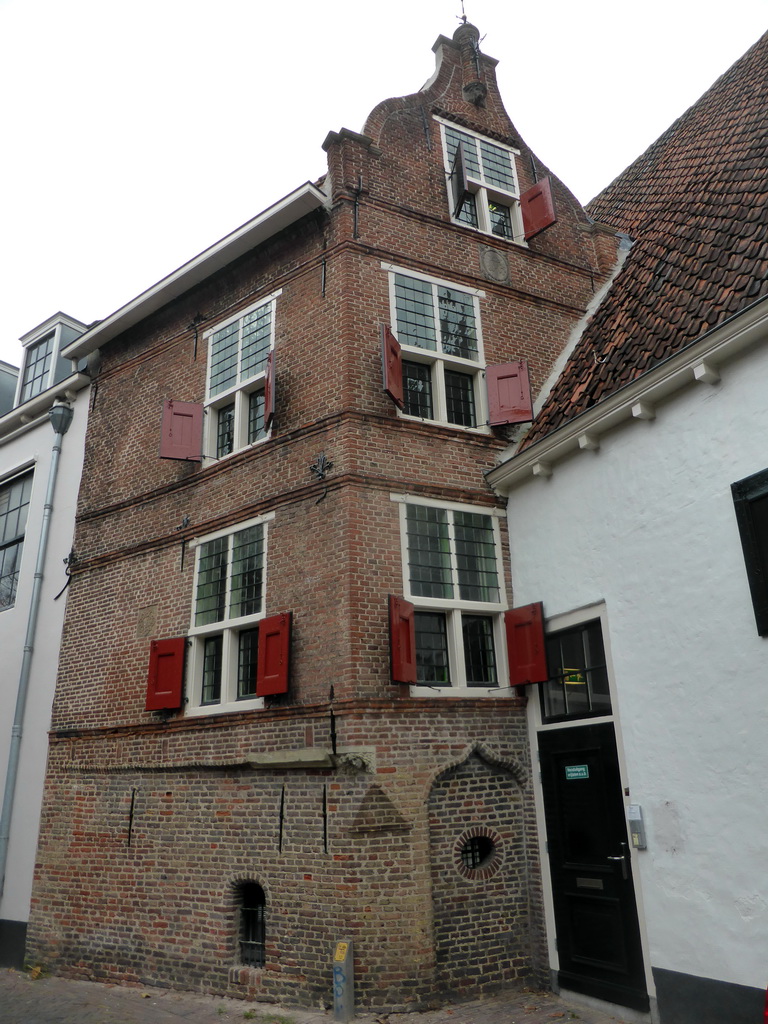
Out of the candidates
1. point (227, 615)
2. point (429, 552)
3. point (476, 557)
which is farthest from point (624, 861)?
point (227, 615)

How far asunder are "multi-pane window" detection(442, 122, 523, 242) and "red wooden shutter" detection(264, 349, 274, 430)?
3.70m

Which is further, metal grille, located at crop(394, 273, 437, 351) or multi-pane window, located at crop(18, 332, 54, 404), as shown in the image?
multi-pane window, located at crop(18, 332, 54, 404)

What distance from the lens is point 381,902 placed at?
823 centimetres

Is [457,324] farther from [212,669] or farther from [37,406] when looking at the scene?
[37,406]

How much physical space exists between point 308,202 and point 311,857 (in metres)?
8.29

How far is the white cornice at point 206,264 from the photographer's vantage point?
11.0 metres

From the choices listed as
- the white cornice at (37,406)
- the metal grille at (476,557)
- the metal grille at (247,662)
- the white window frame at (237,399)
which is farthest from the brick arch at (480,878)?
the white cornice at (37,406)

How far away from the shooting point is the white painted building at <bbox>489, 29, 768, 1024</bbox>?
7062mm

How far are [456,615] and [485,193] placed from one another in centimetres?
677

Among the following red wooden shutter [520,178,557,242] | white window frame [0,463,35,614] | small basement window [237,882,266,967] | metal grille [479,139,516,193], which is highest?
metal grille [479,139,516,193]

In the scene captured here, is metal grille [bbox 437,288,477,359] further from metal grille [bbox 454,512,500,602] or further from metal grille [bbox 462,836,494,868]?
metal grille [bbox 462,836,494,868]

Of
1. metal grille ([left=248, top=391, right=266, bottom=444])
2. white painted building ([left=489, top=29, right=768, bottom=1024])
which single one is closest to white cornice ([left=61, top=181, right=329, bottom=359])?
metal grille ([left=248, top=391, right=266, bottom=444])

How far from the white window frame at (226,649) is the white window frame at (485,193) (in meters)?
5.65

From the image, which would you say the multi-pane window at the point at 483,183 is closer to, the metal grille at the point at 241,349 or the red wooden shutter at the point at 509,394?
the red wooden shutter at the point at 509,394
